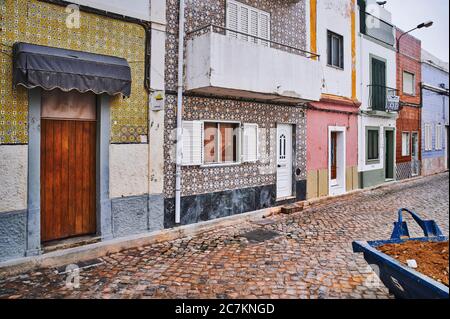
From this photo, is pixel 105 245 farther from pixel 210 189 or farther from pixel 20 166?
pixel 210 189

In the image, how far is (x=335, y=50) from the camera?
1270 cm

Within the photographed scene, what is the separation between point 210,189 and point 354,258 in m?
3.75

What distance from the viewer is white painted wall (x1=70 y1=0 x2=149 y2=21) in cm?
627

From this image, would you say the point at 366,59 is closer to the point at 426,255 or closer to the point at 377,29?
the point at 377,29

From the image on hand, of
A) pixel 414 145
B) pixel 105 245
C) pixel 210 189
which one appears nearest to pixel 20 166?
pixel 105 245

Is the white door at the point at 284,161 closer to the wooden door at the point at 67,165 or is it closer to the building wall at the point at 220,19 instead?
the building wall at the point at 220,19

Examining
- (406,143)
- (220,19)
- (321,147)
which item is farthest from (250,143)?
(406,143)

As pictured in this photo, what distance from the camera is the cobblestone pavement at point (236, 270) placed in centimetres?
457

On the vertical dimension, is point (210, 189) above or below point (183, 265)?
above

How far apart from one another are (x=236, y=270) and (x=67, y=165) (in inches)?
144

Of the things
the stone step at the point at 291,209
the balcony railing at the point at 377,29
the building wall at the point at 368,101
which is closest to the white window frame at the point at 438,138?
the building wall at the point at 368,101

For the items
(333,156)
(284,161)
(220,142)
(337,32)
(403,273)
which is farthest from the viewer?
(333,156)
